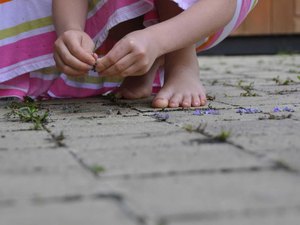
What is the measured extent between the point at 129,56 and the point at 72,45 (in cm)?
16

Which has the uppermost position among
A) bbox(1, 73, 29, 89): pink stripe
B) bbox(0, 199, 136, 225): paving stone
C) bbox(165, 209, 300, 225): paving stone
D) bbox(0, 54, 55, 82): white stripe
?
bbox(0, 54, 55, 82): white stripe

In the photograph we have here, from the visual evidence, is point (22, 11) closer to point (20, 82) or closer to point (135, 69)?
point (20, 82)

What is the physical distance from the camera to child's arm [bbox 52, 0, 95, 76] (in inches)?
67.3

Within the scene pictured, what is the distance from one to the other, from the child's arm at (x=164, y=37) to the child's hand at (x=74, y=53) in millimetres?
42

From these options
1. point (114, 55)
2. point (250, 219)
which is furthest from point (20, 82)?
point (250, 219)

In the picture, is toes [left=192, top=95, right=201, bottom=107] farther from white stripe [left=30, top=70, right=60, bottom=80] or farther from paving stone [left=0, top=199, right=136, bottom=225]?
paving stone [left=0, top=199, right=136, bottom=225]

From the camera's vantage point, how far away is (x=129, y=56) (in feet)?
5.53

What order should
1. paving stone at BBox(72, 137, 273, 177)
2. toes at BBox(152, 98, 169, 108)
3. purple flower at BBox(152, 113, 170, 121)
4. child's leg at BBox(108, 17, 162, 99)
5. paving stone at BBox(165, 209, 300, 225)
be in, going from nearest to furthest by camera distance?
paving stone at BBox(165, 209, 300, 225), paving stone at BBox(72, 137, 273, 177), purple flower at BBox(152, 113, 170, 121), toes at BBox(152, 98, 169, 108), child's leg at BBox(108, 17, 162, 99)

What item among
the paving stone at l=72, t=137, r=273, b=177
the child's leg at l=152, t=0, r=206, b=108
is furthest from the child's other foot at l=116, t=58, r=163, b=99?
the paving stone at l=72, t=137, r=273, b=177

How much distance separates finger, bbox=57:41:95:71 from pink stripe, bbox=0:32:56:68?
42 cm

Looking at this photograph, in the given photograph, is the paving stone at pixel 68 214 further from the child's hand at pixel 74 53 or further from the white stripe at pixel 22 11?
the white stripe at pixel 22 11

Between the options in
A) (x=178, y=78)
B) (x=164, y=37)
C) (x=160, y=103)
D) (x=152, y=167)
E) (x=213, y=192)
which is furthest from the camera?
(x=178, y=78)

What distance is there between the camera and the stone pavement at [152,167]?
83 cm

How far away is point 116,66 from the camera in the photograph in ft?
5.55
